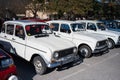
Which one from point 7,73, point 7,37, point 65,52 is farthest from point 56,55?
point 7,37

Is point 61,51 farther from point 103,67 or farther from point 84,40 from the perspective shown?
point 84,40

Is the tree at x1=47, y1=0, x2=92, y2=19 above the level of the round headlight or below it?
above

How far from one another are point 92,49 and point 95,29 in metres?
2.82

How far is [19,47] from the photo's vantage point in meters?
7.01

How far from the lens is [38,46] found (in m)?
6.32

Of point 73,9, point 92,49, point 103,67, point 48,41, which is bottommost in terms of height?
point 103,67

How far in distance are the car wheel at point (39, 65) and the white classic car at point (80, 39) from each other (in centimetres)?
304

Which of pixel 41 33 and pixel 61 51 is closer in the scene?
pixel 61 51

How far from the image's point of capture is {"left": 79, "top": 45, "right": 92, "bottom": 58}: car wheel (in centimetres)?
883

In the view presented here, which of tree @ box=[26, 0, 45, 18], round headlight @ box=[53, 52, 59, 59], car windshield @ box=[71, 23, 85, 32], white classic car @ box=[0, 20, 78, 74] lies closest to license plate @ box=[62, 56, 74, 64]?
white classic car @ box=[0, 20, 78, 74]

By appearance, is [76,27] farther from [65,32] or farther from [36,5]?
[36,5]

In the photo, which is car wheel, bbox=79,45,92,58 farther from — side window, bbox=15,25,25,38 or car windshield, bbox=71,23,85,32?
side window, bbox=15,25,25,38

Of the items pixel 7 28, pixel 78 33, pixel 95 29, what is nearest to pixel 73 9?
pixel 95 29

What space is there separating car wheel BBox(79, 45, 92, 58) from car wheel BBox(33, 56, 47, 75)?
10.6ft
